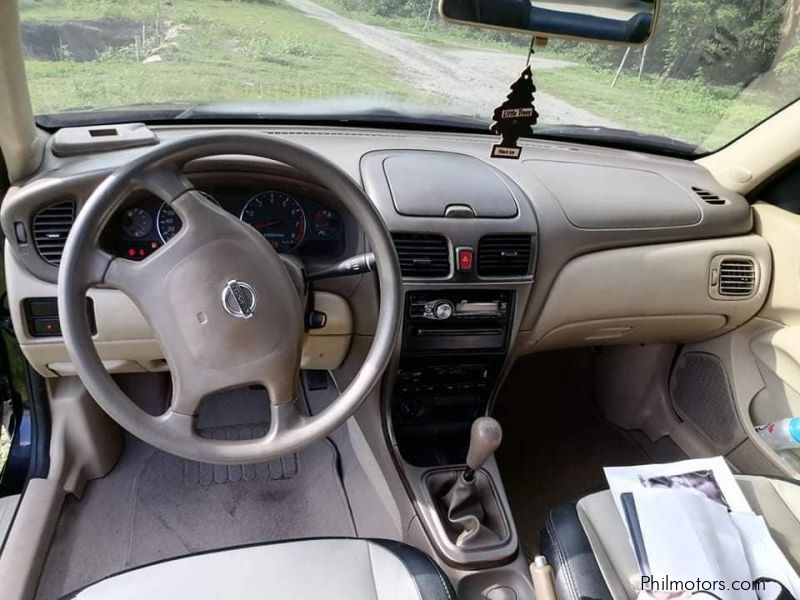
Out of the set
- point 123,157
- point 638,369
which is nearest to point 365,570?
point 123,157

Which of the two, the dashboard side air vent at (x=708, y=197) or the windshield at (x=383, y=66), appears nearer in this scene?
the windshield at (x=383, y=66)

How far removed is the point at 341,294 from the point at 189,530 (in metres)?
0.92

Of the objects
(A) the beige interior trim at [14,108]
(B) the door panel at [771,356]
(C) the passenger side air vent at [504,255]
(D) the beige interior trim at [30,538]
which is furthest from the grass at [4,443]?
(B) the door panel at [771,356]

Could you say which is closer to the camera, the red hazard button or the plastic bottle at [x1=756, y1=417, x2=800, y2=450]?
the red hazard button

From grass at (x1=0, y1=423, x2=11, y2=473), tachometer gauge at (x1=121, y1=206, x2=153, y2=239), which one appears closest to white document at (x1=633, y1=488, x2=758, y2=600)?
tachometer gauge at (x1=121, y1=206, x2=153, y2=239)

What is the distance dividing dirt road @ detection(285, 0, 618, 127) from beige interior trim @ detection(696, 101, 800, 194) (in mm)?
552

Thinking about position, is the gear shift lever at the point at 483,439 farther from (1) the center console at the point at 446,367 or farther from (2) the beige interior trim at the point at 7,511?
(2) the beige interior trim at the point at 7,511

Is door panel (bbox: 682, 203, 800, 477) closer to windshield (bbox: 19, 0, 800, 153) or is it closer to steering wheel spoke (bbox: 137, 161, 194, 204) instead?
windshield (bbox: 19, 0, 800, 153)

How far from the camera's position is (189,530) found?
2012mm

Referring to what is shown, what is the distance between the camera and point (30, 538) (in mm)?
1756

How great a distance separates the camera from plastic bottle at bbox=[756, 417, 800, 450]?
1.92 meters

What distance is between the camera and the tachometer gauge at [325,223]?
63.3 inches

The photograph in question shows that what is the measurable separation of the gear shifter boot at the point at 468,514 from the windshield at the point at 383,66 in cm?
105

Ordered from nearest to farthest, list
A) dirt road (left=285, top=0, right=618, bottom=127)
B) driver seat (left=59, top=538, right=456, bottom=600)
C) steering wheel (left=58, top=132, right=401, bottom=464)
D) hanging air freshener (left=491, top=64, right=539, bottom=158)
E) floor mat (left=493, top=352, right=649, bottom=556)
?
steering wheel (left=58, top=132, right=401, bottom=464) < driver seat (left=59, top=538, right=456, bottom=600) < hanging air freshener (left=491, top=64, right=539, bottom=158) < dirt road (left=285, top=0, right=618, bottom=127) < floor mat (left=493, top=352, right=649, bottom=556)
